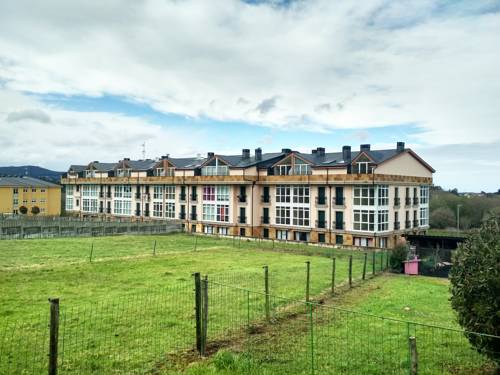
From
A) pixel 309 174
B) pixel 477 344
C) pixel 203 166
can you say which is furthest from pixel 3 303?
pixel 203 166

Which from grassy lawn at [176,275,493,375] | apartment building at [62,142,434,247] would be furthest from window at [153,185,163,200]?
grassy lawn at [176,275,493,375]

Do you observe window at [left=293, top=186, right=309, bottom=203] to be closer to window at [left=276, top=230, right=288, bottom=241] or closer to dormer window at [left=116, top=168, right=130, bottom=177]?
window at [left=276, top=230, right=288, bottom=241]

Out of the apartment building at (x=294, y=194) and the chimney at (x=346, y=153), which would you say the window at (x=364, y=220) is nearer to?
the apartment building at (x=294, y=194)

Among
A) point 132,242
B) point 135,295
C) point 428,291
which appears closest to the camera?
point 135,295

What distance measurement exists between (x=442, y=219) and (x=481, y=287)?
232ft

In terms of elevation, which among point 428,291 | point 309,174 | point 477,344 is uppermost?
point 309,174

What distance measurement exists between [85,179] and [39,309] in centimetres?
6718

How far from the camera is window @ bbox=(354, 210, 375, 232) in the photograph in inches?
1679

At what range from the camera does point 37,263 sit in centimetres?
2528

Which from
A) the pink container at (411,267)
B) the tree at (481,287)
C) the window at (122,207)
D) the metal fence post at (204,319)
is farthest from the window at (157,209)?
the tree at (481,287)

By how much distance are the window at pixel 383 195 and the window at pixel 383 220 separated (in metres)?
0.92

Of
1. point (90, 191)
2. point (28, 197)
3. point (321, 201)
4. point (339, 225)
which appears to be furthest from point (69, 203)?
point (339, 225)

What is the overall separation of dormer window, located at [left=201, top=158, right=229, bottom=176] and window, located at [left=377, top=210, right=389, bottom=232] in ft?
69.0

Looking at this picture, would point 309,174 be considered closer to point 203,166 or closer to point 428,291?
point 203,166
